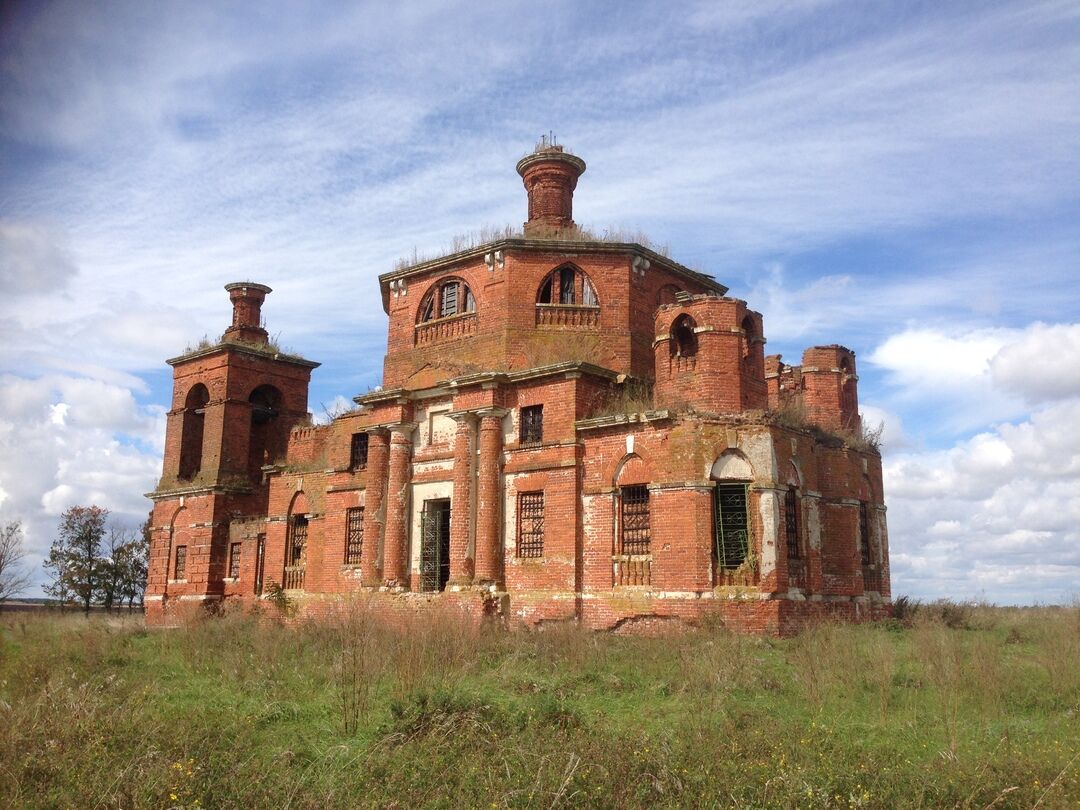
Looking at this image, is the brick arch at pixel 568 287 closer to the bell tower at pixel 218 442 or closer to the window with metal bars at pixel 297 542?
the window with metal bars at pixel 297 542

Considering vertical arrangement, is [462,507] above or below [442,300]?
below

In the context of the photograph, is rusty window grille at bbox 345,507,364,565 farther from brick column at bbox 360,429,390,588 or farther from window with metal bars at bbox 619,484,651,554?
window with metal bars at bbox 619,484,651,554

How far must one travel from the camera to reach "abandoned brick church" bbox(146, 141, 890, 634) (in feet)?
57.2

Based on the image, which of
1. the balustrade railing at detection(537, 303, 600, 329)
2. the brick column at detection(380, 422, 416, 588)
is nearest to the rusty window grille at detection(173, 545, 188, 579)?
the brick column at detection(380, 422, 416, 588)

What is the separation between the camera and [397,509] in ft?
70.4

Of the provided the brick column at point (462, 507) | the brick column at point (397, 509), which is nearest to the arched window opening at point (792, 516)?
the brick column at point (462, 507)

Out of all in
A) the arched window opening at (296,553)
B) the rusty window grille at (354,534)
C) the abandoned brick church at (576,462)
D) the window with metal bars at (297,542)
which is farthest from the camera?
the window with metal bars at (297,542)

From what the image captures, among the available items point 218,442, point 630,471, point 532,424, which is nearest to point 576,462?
point 630,471

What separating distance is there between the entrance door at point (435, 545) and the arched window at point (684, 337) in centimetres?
654

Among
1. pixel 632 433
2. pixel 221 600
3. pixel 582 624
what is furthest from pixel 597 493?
pixel 221 600

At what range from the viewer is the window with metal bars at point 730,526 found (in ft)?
56.4

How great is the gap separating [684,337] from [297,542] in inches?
512

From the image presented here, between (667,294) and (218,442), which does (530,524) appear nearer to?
(667,294)

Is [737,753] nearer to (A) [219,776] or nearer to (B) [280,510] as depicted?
(A) [219,776]
